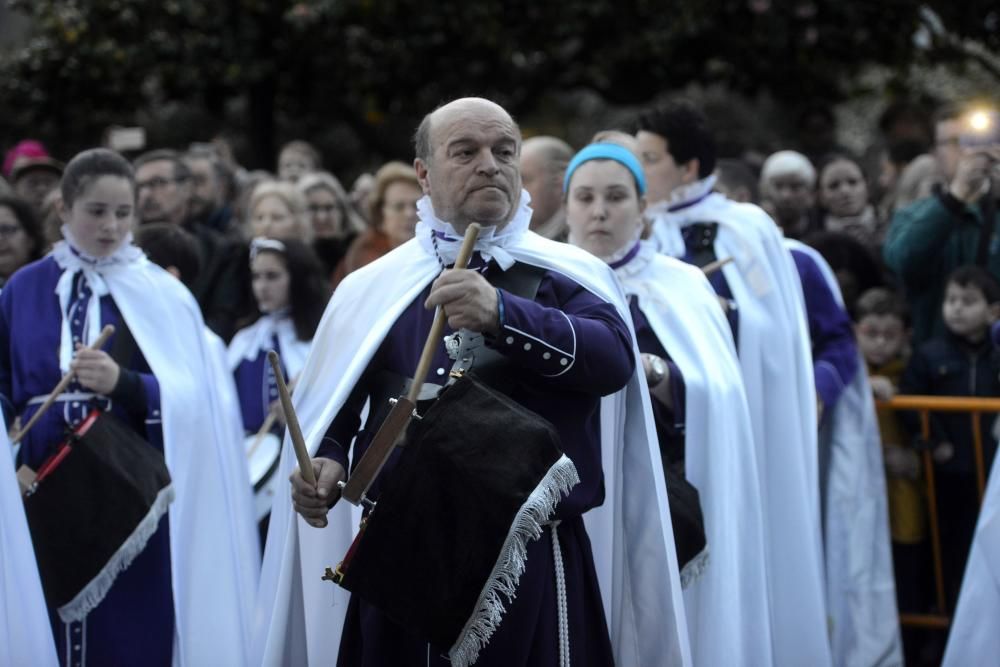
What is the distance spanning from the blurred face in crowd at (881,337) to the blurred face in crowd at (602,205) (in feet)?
7.79

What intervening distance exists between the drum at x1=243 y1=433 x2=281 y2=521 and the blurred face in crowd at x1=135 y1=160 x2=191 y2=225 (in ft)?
5.03

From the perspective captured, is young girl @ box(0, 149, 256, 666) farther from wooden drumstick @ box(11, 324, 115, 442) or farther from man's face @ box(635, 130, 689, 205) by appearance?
man's face @ box(635, 130, 689, 205)

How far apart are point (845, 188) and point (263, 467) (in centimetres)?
365

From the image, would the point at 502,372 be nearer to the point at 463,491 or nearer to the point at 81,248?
the point at 463,491

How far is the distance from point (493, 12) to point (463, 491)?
794 centimetres

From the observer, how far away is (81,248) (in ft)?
18.5

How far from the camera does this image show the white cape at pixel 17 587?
4539 mm

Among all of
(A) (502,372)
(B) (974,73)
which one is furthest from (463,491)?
(B) (974,73)

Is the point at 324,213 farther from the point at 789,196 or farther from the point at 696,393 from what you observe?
the point at 696,393

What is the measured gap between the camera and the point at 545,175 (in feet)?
21.4

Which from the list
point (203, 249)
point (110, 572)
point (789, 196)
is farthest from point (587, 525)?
point (789, 196)

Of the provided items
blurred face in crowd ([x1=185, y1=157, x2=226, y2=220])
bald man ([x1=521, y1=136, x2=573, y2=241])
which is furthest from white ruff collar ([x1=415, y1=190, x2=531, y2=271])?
blurred face in crowd ([x1=185, y1=157, x2=226, y2=220])

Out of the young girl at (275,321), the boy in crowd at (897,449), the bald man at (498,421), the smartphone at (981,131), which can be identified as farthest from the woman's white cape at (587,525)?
the smartphone at (981,131)

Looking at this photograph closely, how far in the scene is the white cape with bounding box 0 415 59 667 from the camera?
454 cm
